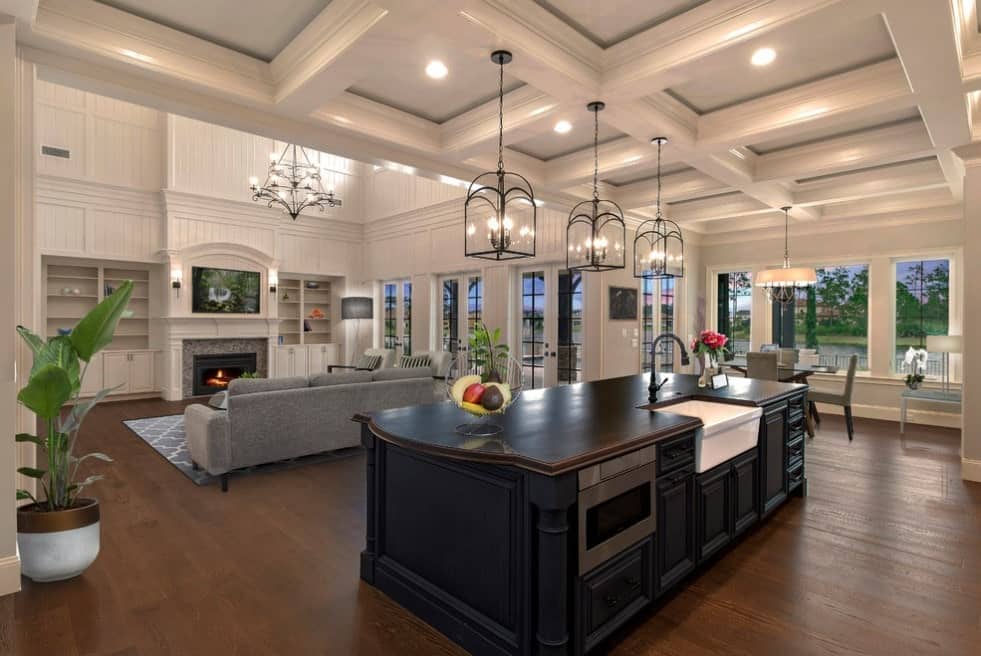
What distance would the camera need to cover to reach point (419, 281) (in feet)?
32.6

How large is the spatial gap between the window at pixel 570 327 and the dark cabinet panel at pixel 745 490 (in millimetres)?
4135

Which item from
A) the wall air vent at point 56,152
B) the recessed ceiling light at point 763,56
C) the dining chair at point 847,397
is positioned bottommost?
the dining chair at point 847,397

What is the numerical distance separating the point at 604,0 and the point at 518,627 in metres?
3.20

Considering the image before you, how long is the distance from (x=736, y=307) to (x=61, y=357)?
9171mm

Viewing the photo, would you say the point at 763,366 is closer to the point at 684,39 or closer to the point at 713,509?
the point at 713,509

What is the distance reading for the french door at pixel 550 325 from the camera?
7539 millimetres

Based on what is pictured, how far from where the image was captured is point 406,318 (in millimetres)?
10477

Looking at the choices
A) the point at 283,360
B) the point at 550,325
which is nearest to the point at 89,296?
the point at 283,360

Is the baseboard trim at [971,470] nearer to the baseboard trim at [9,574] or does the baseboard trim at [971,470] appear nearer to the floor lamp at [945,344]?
the floor lamp at [945,344]

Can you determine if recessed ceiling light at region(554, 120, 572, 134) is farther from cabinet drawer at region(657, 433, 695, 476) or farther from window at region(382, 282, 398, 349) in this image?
window at region(382, 282, 398, 349)

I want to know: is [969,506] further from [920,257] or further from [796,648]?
[920,257]

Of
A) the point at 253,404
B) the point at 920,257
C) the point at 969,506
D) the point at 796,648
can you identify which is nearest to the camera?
the point at 796,648

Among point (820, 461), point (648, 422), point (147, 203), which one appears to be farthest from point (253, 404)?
point (147, 203)

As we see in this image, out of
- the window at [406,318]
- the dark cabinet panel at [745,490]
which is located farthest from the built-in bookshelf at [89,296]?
the dark cabinet panel at [745,490]
